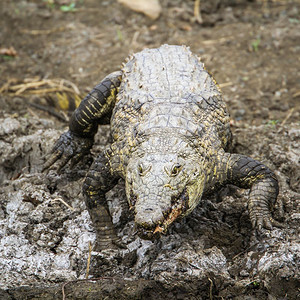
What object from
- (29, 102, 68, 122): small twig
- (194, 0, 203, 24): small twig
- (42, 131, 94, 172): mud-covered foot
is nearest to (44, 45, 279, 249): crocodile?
(42, 131, 94, 172): mud-covered foot

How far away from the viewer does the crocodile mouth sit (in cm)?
321

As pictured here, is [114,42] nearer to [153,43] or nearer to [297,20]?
[153,43]

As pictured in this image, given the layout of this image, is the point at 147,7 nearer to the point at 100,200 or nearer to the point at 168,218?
the point at 100,200

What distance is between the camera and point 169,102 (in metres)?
4.18

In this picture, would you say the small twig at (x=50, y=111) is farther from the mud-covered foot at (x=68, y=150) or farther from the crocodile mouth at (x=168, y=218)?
the crocodile mouth at (x=168, y=218)

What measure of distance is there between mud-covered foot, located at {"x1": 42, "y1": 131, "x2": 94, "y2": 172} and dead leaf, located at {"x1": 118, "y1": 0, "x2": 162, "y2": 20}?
13.3ft

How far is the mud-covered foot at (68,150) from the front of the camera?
17.1 ft

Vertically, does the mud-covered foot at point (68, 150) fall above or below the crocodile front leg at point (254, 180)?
below

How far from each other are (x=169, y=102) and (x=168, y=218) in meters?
1.22

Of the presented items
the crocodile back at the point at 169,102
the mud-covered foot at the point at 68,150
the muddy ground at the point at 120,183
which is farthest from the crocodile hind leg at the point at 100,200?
the mud-covered foot at the point at 68,150

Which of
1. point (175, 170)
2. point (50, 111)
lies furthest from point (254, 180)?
point (50, 111)

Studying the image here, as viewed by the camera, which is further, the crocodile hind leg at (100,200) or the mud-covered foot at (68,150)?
the mud-covered foot at (68,150)

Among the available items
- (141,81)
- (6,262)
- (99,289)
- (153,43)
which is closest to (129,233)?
(99,289)

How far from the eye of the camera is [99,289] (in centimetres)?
372
